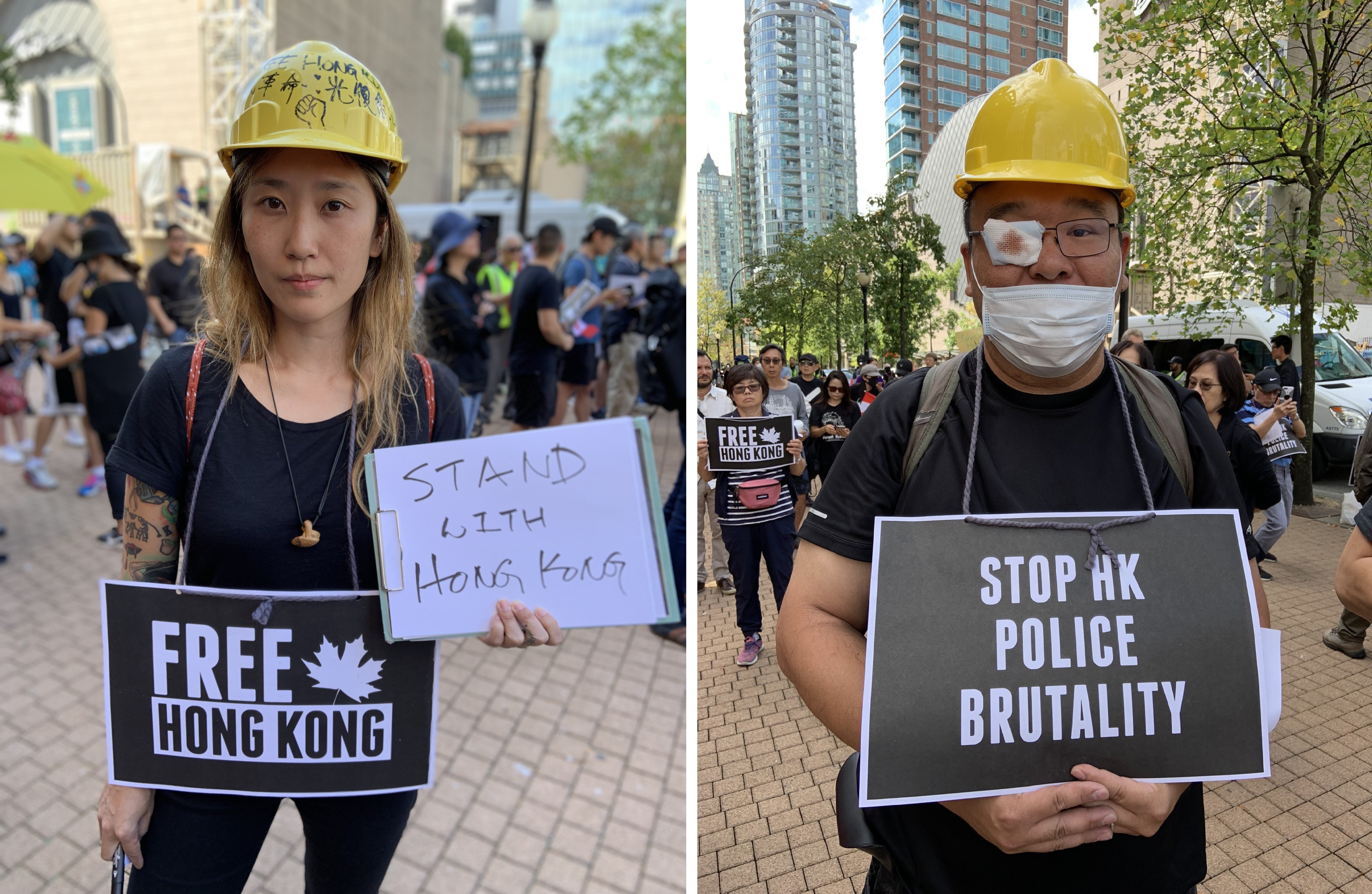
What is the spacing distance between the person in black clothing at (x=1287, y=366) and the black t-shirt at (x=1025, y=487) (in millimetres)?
386

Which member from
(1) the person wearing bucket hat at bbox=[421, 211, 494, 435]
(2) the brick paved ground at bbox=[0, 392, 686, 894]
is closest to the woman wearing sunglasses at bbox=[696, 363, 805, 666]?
(2) the brick paved ground at bbox=[0, 392, 686, 894]

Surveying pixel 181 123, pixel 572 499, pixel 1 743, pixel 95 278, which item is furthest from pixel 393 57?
pixel 572 499

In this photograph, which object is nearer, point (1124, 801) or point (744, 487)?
point (1124, 801)

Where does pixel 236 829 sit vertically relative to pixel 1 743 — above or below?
above

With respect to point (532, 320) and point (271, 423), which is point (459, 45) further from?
point (271, 423)

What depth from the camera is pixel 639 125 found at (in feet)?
102

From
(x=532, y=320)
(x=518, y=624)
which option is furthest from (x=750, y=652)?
(x=532, y=320)

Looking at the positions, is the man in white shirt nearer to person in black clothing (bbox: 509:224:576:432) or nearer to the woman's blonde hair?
the woman's blonde hair

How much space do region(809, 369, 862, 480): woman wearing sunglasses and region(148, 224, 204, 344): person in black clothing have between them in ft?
24.6

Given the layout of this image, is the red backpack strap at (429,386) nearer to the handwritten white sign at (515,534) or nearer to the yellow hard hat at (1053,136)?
the handwritten white sign at (515,534)

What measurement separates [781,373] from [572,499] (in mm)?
762

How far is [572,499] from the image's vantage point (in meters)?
1.56

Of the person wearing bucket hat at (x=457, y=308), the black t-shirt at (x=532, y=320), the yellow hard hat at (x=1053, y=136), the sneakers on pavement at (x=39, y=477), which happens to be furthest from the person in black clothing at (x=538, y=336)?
the yellow hard hat at (x=1053, y=136)

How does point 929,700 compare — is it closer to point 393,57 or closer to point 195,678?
point 195,678
